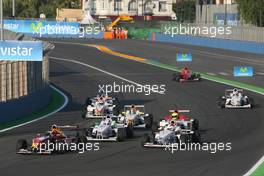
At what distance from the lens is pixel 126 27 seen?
11869 centimetres

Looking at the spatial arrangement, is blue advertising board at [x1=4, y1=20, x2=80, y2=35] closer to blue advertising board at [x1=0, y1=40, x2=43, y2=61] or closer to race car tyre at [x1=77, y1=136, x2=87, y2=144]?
blue advertising board at [x1=0, y1=40, x2=43, y2=61]

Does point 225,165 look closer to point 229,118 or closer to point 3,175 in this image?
point 3,175

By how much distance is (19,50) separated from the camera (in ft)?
105

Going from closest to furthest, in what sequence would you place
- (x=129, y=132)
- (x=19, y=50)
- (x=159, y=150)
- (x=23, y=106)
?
1. (x=159, y=150)
2. (x=129, y=132)
3. (x=19, y=50)
4. (x=23, y=106)

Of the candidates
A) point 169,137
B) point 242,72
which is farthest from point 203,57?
point 169,137

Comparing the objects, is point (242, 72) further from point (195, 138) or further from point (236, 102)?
point (195, 138)

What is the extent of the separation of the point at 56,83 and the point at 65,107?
14751mm

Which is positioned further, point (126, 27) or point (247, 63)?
point (126, 27)

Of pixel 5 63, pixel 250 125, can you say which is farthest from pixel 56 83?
pixel 250 125
